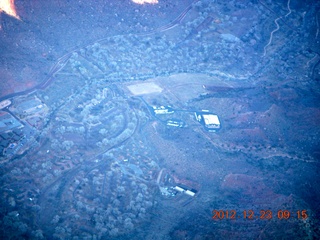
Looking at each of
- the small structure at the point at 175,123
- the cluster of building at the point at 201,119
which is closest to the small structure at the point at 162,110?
the cluster of building at the point at 201,119

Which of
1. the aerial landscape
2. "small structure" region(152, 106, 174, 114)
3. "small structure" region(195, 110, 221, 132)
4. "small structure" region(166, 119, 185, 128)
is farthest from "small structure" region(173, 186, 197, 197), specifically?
"small structure" region(152, 106, 174, 114)

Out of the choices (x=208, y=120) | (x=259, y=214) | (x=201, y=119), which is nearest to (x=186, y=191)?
(x=259, y=214)

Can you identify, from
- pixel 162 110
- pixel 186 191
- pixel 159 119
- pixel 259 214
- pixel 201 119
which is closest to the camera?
pixel 259 214

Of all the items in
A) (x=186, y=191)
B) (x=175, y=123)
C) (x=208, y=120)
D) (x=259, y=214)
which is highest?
(x=175, y=123)

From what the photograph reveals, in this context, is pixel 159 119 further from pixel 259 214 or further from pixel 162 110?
pixel 259 214

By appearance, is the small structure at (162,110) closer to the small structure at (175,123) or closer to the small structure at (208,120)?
the small structure at (175,123)

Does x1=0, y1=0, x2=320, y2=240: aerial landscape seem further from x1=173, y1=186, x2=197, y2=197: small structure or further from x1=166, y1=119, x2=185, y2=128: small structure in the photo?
x1=166, y1=119, x2=185, y2=128: small structure
